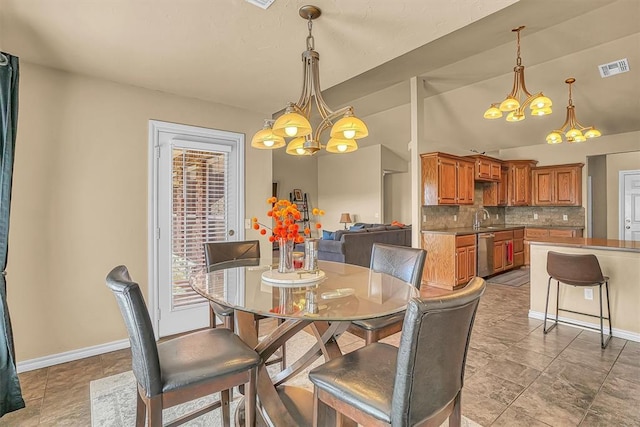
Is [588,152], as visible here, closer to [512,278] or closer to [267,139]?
[512,278]

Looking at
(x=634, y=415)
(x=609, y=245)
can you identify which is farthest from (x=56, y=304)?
(x=609, y=245)

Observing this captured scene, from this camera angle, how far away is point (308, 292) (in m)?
1.76

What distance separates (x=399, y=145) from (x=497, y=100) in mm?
2975

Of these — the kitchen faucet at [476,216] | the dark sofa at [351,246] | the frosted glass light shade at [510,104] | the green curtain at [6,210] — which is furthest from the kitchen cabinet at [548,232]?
the green curtain at [6,210]

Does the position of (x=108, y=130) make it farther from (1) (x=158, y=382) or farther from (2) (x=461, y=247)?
(2) (x=461, y=247)

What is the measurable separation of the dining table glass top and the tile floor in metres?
1.03

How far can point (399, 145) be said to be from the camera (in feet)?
28.0

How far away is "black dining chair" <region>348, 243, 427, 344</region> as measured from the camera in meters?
1.93

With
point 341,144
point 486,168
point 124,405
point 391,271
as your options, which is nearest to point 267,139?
point 341,144

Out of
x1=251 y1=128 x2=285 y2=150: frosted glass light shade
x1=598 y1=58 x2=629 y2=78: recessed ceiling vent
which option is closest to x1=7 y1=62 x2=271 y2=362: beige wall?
x1=251 y1=128 x2=285 y2=150: frosted glass light shade

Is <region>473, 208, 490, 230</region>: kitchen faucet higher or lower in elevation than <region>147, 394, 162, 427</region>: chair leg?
higher

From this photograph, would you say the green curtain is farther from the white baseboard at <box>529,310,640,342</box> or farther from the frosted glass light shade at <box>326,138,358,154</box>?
the white baseboard at <box>529,310,640,342</box>

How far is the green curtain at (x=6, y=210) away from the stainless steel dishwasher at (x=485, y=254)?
19.1ft

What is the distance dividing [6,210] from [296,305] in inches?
84.3
